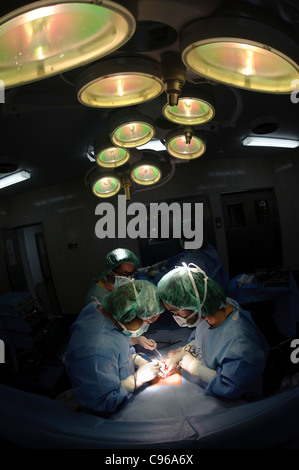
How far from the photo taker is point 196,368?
1.48 metres

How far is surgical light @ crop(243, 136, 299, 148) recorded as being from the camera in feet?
8.61

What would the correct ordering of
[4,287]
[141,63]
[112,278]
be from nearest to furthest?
[141,63] → [4,287] → [112,278]

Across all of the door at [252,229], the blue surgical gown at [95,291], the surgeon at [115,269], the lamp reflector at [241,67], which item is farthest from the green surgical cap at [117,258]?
the lamp reflector at [241,67]

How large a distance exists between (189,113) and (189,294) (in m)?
0.95

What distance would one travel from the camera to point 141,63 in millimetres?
749

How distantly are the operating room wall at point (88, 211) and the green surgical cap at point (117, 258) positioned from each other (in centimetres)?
9

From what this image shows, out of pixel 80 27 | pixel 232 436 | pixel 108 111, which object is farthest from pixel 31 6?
pixel 232 436

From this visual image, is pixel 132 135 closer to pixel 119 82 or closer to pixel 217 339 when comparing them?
pixel 119 82

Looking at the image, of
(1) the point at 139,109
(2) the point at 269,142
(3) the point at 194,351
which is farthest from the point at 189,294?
(2) the point at 269,142

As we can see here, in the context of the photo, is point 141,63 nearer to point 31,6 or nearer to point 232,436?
point 31,6

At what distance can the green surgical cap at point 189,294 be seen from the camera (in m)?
1.41

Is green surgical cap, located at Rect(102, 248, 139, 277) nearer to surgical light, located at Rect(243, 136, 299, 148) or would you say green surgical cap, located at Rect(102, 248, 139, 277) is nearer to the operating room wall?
the operating room wall

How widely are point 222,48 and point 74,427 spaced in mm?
1373

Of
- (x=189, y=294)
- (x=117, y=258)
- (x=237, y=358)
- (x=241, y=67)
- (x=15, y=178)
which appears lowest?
(x=237, y=358)
